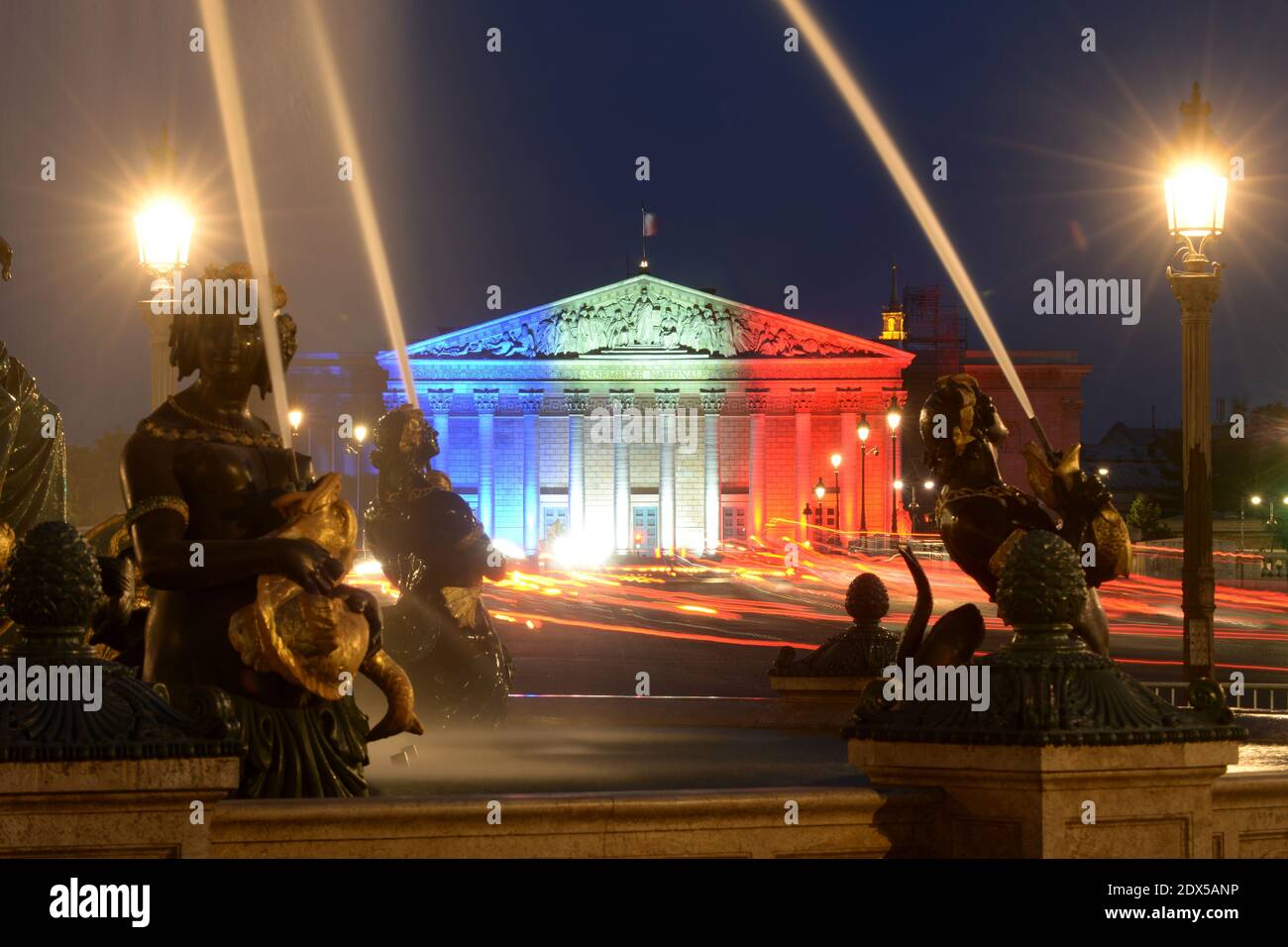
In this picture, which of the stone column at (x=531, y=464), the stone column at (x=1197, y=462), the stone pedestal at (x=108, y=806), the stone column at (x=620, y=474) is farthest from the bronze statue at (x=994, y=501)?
the stone column at (x=620, y=474)

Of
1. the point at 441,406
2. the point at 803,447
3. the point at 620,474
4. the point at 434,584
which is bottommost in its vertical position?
the point at 434,584

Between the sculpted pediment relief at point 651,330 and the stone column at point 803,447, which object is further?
the sculpted pediment relief at point 651,330

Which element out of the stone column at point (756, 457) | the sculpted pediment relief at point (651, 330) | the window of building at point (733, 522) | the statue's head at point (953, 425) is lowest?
the statue's head at point (953, 425)

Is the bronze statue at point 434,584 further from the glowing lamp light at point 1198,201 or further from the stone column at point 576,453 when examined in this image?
the stone column at point 576,453

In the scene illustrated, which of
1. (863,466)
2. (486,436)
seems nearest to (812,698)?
(863,466)

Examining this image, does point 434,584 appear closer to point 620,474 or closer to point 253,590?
point 253,590

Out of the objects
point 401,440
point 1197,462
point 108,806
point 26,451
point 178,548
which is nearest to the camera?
point 108,806
